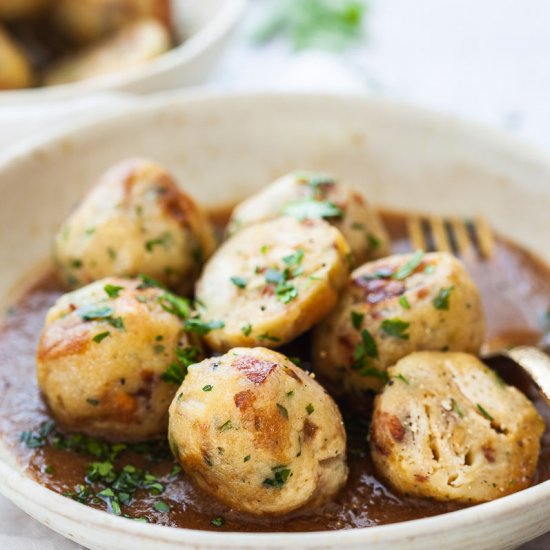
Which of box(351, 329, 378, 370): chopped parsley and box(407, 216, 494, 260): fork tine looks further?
box(407, 216, 494, 260): fork tine

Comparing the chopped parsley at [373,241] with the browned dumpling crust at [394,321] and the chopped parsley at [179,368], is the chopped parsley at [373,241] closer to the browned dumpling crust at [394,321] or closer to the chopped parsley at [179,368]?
the browned dumpling crust at [394,321]

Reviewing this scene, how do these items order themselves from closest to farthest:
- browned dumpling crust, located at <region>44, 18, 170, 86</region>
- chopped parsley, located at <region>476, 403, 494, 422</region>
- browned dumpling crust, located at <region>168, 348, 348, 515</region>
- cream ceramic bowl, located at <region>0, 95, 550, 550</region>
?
browned dumpling crust, located at <region>168, 348, 348, 515</region>
chopped parsley, located at <region>476, 403, 494, 422</region>
cream ceramic bowl, located at <region>0, 95, 550, 550</region>
browned dumpling crust, located at <region>44, 18, 170, 86</region>

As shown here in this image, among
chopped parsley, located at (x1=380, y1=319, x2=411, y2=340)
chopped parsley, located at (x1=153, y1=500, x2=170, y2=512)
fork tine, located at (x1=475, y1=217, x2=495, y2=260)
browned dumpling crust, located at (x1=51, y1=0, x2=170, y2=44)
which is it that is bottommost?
fork tine, located at (x1=475, y1=217, x2=495, y2=260)

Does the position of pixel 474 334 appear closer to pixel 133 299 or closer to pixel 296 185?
pixel 296 185

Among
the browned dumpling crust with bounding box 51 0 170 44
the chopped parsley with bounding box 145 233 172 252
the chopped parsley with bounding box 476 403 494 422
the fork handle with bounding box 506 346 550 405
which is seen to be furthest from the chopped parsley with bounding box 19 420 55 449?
the browned dumpling crust with bounding box 51 0 170 44

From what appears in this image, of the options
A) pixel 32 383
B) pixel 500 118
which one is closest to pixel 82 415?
pixel 32 383

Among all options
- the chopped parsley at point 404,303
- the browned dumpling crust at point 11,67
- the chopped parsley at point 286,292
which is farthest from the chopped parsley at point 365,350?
the browned dumpling crust at point 11,67

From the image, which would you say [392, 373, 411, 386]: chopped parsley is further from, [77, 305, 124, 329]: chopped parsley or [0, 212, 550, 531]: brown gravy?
[77, 305, 124, 329]: chopped parsley
